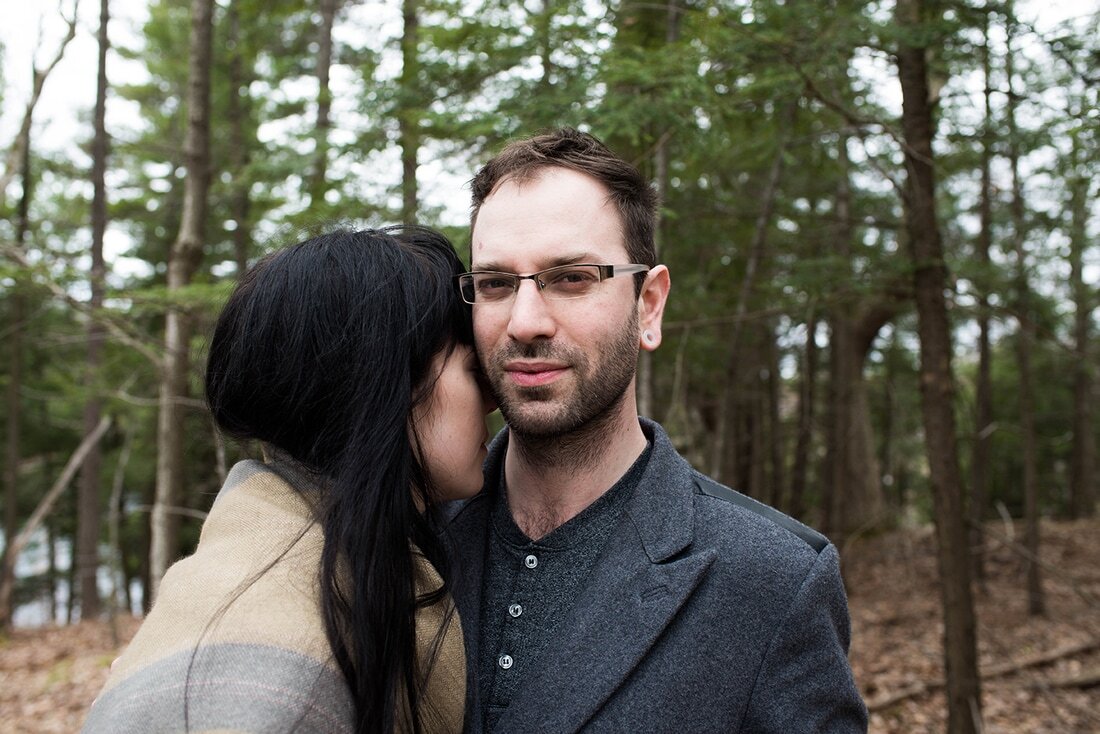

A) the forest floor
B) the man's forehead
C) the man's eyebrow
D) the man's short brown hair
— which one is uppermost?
the man's short brown hair

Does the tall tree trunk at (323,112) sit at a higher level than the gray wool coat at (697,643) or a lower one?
higher

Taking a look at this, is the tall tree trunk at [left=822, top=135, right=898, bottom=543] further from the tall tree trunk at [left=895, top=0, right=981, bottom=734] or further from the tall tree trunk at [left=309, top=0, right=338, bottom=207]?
the tall tree trunk at [left=309, top=0, right=338, bottom=207]

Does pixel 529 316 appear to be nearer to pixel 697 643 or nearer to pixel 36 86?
pixel 697 643

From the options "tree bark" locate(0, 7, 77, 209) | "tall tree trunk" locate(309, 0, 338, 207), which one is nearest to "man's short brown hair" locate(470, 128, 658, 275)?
"tall tree trunk" locate(309, 0, 338, 207)

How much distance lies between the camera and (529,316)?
212 centimetres

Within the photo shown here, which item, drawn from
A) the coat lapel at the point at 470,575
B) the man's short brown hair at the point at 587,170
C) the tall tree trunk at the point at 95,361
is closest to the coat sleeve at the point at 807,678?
the coat lapel at the point at 470,575

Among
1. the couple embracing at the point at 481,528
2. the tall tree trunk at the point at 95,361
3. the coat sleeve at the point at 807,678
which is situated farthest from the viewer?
the tall tree trunk at the point at 95,361

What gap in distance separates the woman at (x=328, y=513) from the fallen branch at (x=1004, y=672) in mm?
6068

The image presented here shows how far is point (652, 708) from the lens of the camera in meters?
1.83

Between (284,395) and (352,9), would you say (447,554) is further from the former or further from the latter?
(352,9)

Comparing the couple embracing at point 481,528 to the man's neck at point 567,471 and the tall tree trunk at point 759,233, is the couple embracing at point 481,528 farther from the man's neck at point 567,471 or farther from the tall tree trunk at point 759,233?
the tall tree trunk at point 759,233

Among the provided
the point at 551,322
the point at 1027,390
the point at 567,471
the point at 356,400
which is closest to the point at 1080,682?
the point at 1027,390

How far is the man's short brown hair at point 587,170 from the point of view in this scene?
233cm

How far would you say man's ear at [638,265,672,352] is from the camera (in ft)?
8.07
